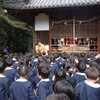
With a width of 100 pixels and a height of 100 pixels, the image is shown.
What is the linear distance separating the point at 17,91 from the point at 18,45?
18425mm

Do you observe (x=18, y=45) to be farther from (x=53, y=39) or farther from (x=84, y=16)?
(x=84, y=16)

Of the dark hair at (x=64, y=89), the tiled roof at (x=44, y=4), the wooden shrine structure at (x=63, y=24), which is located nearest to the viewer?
the dark hair at (x=64, y=89)

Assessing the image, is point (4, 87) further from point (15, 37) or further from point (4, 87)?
point (15, 37)

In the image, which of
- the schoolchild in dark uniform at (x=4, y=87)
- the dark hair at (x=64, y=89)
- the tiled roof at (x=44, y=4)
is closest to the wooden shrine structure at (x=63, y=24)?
the tiled roof at (x=44, y=4)

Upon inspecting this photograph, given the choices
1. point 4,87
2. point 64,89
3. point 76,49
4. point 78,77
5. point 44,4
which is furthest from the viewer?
point 76,49

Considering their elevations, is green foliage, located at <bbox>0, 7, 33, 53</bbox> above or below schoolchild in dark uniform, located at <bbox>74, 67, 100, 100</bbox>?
above

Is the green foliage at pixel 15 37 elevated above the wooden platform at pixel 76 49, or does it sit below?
above

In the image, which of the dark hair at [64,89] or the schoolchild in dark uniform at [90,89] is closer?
the dark hair at [64,89]

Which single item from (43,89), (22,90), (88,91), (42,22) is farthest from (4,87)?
(42,22)

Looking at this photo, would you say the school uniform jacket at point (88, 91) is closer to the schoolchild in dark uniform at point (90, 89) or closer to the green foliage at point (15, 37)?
the schoolchild in dark uniform at point (90, 89)

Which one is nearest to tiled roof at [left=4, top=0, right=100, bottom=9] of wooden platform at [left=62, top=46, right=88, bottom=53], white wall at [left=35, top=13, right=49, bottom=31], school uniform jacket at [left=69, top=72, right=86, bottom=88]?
white wall at [left=35, top=13, right=49, bottom=31]

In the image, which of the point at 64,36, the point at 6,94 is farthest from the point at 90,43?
the point at 6,94

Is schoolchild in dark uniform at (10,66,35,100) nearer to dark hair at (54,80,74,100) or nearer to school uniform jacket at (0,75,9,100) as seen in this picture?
school uniform jacket at (0,75,9,100)

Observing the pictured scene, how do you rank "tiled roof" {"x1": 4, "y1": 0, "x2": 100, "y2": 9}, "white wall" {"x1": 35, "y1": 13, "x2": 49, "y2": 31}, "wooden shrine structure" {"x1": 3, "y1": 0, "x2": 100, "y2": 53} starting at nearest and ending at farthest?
1. "tiled roof" {"x1": 4, "y1": 0, "x2": 100, "y2": 9}
2. "wooden shrine structure" {"x1": 3, "y1": 0, "x2": 100, "y2": 53}
3. "white wall" {"x1": 35, "y1": 13, "x2": 49, "y2": 31}
